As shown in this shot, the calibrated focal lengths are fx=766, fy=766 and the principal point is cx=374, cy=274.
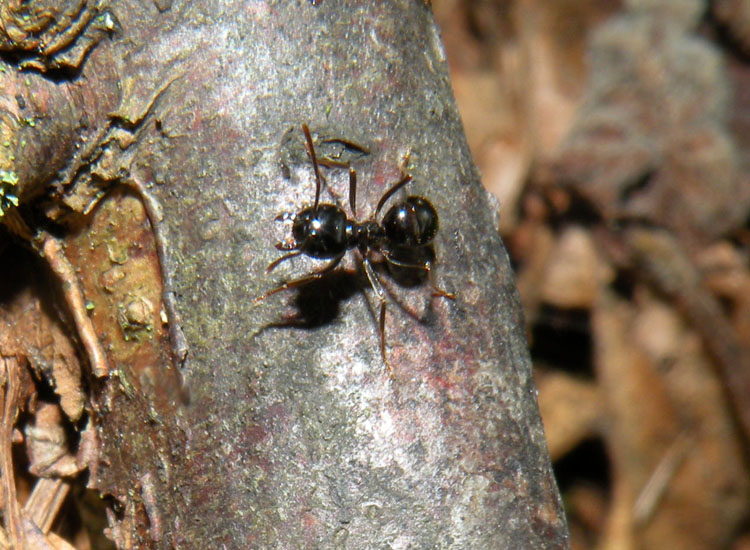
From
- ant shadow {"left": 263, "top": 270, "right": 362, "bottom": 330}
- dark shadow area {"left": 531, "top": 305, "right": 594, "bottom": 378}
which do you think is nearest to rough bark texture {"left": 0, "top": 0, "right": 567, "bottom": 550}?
ant shadow {"left": 263, "top": 270, "right": 362, "bottom": 330}

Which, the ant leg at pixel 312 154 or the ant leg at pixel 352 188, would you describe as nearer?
the ant leg at pixel 312 154

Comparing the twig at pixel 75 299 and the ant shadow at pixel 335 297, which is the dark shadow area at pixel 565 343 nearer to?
the ant shadow at pixel 335 297

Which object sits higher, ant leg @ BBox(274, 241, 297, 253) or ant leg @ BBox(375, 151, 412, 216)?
ant leg @ BBox(375, 151, 412, 216)

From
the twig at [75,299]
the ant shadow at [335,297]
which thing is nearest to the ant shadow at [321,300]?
the ant shadow at [335,297]

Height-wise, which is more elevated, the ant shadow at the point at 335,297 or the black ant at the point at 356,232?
the black ant at the point at 356,232

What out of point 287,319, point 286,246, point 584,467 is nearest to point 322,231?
point 286,246

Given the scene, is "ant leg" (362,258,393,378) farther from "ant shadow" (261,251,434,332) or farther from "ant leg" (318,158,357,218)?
"ant leg" (318,158,357,218)
